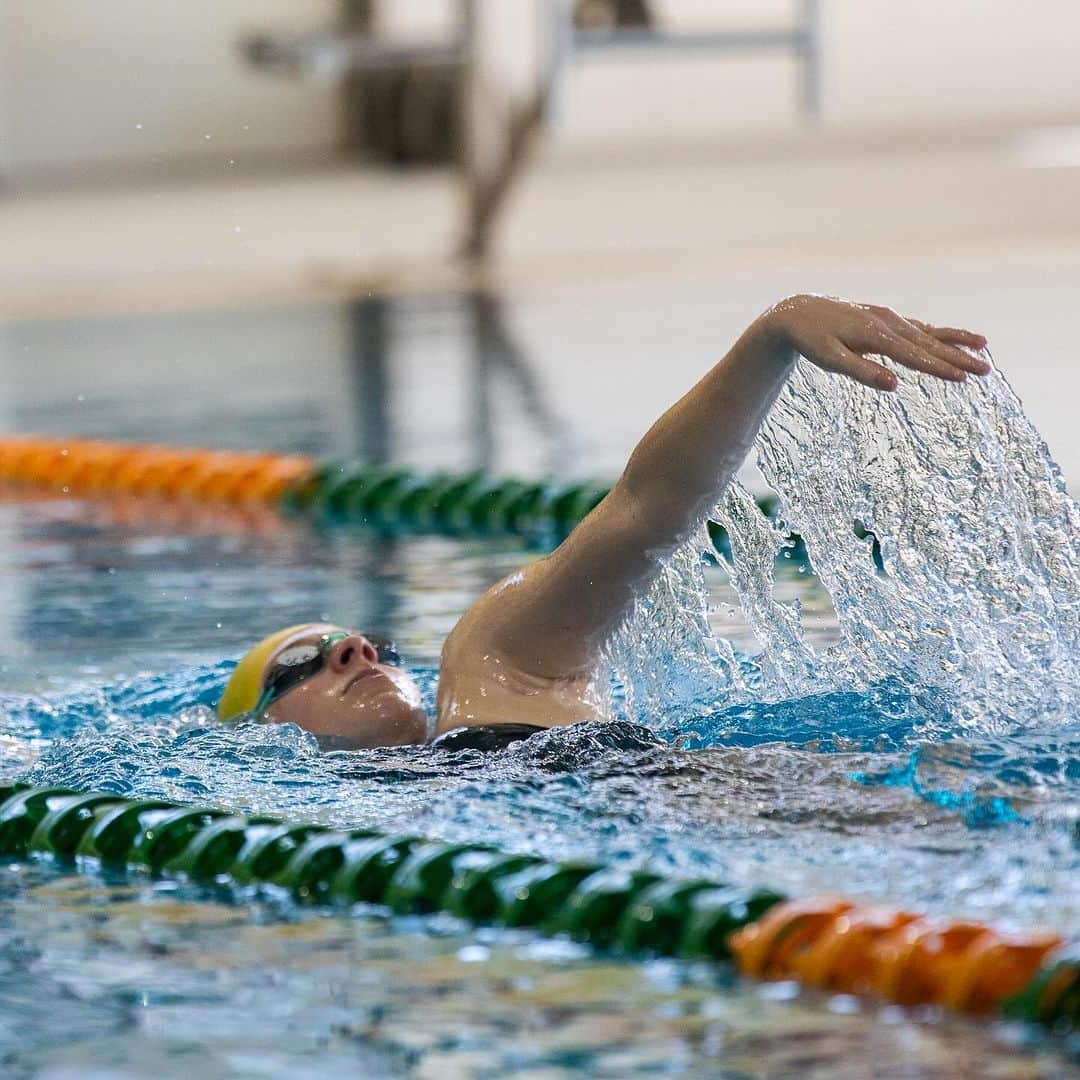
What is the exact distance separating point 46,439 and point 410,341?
3272 mm

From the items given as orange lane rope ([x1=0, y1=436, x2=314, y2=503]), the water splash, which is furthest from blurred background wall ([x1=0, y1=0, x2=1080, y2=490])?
the water splash

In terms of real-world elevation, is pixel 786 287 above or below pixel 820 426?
below

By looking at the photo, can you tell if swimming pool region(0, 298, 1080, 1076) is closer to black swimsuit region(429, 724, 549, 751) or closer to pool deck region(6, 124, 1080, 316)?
black swimsuit region(429, 724, 549, 751)

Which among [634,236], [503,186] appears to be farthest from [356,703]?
[634,236]

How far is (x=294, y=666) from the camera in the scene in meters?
3.06

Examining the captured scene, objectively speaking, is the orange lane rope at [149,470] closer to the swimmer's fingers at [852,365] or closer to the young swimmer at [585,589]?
the young swimmer at [585,589]

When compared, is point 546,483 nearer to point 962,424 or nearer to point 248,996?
point 962,424

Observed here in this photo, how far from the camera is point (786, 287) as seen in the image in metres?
10.6

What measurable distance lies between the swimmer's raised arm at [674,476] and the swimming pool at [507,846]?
17cm

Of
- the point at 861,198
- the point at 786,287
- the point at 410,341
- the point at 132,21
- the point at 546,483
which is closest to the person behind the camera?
the point at 546,483

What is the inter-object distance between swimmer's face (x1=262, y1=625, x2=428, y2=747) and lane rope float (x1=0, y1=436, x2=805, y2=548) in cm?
186

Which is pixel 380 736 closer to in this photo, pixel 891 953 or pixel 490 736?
pixel 490 736

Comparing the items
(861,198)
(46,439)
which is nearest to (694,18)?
(861,198)

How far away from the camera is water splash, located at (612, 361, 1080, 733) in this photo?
298cm
